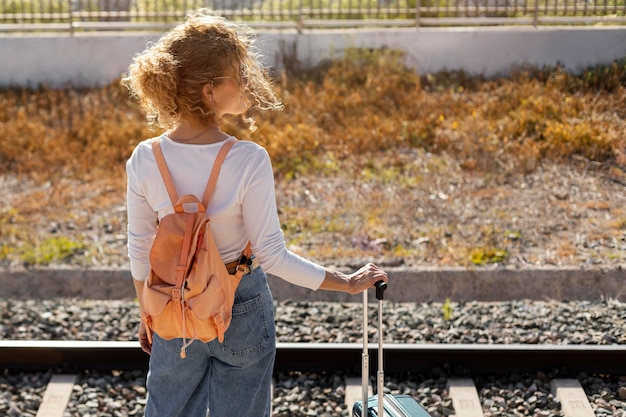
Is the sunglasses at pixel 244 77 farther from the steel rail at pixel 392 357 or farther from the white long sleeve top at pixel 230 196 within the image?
the steel rail at pixel 392 357

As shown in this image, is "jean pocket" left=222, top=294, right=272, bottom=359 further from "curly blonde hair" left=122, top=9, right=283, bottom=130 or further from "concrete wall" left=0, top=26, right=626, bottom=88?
"concrete wall" left=0, top=26, right=626, bottom=88

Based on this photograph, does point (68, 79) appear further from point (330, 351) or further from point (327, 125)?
point (330, 351)

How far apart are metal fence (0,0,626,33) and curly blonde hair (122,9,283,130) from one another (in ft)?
27.9

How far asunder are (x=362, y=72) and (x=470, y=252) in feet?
14.4

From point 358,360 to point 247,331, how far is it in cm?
207

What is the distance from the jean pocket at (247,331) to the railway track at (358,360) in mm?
1881

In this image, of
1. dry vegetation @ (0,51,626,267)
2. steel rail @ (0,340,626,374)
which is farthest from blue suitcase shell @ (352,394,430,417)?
dry vegetation @ (0,51,626,267)

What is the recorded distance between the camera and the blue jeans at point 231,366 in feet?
9.35

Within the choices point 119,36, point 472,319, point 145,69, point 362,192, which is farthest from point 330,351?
point 119,36

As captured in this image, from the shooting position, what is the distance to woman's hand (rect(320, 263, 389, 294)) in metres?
2.81

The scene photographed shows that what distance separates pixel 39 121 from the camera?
31.8 ft

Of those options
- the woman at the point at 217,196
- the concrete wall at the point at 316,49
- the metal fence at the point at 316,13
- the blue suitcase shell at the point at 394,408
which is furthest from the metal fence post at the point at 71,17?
the blue suitcase shell at the point at 394,408

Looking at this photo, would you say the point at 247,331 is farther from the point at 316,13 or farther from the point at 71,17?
the point at 71,17

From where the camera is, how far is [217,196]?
8.62 ft
